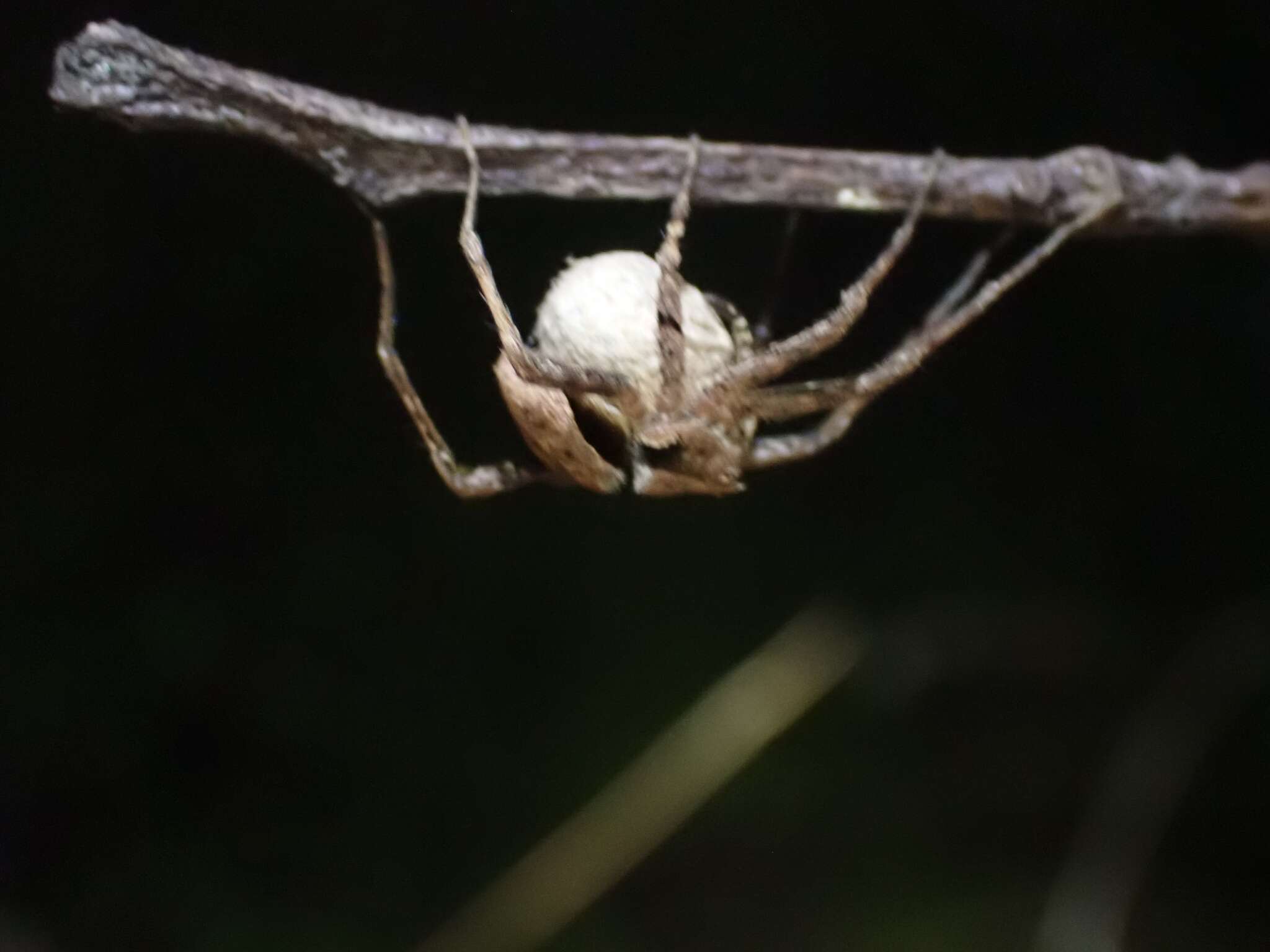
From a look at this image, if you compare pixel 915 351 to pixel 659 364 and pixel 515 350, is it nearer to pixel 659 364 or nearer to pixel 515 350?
pixel 659 364

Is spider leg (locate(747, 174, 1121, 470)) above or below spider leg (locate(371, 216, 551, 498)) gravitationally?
above

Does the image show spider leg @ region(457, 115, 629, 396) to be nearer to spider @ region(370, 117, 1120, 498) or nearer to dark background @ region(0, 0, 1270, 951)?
spider @ region(370, 117, 1120, 498)

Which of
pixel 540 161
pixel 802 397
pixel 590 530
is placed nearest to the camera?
pixel 540 161

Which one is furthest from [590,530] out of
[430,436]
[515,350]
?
[515,350]

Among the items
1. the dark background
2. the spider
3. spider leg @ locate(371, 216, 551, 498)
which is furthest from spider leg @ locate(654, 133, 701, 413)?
the dark background

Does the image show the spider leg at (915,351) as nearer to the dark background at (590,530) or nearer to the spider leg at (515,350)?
the spider leg at (515,350)

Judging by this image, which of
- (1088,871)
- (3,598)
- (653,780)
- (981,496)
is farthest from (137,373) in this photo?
(1088,871)
